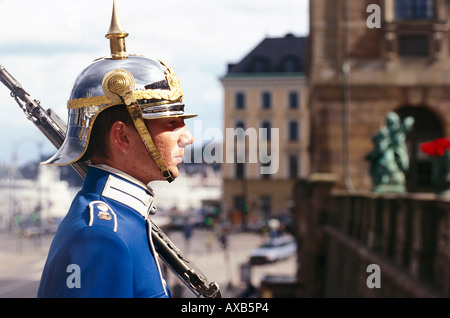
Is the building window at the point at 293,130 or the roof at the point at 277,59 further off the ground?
the roof at the point at 277,59

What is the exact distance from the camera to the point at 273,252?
50.6 meters

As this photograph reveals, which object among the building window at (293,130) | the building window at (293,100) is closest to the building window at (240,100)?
the building window at (293,100)

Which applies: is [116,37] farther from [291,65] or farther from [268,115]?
[291,65]

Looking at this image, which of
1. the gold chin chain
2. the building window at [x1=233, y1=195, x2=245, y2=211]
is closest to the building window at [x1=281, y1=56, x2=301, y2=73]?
the building window at [x1=233, y1=195, x2=245, y2=211]

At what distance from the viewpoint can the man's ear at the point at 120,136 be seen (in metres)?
2.66

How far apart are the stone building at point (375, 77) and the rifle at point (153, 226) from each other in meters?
23.9

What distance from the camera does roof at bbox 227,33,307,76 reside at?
246 ft

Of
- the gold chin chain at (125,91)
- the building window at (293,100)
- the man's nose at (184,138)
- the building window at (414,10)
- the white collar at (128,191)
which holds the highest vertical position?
the building window at (414,10)

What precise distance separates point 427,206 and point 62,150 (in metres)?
10.3

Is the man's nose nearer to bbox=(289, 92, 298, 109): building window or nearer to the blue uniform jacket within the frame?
the blue uniform jacket

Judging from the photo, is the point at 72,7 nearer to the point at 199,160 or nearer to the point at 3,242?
the point at 199,160

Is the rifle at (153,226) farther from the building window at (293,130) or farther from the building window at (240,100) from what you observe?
the building window at (293,130)

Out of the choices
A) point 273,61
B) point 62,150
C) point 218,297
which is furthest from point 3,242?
point 273,61

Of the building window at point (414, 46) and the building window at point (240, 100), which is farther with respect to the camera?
the building window at point (240, 100)
